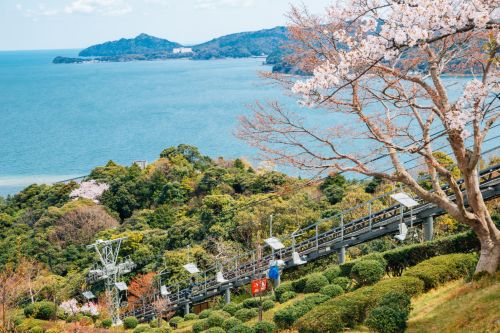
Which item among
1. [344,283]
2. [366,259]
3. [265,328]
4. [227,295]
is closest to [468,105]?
[265,328]

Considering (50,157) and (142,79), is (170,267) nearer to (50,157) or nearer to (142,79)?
(50,157)

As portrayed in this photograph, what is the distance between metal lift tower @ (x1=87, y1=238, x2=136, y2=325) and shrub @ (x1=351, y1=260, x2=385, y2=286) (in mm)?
15729

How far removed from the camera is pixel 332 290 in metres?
17.6

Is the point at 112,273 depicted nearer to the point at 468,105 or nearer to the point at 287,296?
the point at 287,296

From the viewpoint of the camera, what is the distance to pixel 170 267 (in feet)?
107

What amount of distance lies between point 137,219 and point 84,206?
5.24m

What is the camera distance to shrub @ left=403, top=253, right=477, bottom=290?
14.5m

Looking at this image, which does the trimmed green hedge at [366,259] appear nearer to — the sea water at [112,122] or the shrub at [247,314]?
the shrub at [247,314]

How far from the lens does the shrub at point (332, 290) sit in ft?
57.5

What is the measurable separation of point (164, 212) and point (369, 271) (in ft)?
96.8

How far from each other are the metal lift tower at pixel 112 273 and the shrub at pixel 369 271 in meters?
15.7

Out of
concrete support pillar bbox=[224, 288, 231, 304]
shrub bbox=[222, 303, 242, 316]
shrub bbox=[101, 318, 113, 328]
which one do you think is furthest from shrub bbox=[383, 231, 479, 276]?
shrub bbox=[101, 318, 113, 328]

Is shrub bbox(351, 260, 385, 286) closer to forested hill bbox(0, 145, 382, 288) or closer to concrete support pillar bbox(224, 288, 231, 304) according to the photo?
forested hill bbox(0, 145, 382, 288)

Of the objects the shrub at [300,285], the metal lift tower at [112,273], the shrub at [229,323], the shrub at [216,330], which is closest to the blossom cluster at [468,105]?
the shrub at [216,330]
